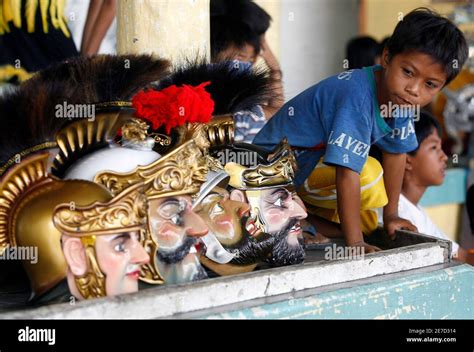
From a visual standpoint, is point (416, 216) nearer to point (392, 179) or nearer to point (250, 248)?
point (392, 179)

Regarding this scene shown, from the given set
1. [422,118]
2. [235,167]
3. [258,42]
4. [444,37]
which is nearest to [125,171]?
[235,167]

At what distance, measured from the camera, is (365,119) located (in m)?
2.08

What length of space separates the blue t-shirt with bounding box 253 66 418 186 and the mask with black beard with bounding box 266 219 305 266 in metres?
0.34

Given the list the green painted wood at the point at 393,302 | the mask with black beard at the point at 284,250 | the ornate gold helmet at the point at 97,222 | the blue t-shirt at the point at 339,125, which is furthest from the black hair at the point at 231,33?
the ornate gold helmet at the point at 97,222

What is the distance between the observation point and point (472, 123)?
14.9ft

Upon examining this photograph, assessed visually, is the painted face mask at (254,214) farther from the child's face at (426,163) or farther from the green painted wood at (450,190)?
the green painted wood at (450,190)

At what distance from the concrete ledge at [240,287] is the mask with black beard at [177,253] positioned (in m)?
0.08

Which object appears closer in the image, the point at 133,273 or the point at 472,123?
the point at 133,273

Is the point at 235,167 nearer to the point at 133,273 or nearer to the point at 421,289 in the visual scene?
the point at 133,273

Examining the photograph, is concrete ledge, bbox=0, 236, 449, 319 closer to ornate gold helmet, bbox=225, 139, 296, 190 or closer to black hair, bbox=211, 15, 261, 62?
ornate gold helmet, bbox=225, 139, 296, 190

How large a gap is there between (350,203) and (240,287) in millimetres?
605

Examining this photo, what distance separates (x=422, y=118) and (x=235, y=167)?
1.50 meters

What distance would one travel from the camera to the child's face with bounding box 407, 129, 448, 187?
2.98 m
